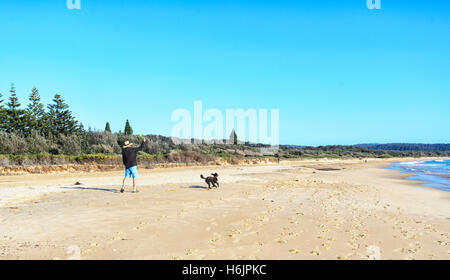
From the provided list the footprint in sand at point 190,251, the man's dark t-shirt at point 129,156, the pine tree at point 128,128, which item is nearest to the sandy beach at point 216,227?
the footprint in sand at point 190,251

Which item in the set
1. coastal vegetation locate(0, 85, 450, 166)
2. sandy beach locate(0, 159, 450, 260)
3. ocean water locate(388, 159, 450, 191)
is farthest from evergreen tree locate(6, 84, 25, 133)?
ocean water locate(388, 159, 450, 191)

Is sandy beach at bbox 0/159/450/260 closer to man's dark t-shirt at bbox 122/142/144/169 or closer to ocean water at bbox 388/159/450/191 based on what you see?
man's dark t-shirt at bbox 122/142/144/169

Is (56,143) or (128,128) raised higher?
(128,128)

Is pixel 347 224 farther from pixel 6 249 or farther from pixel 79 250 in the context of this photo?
pixel 6 249

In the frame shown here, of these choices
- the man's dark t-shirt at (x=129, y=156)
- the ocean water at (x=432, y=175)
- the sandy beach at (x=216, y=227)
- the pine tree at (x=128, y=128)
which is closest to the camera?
the sandy beach at (x=216, y=227)

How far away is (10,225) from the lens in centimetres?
552

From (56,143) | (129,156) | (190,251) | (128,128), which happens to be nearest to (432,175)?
(129,156)

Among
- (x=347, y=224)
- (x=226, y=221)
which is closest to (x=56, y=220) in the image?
(x=226, y=221)

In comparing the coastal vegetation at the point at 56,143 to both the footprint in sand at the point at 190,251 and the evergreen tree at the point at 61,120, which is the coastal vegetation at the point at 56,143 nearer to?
the evergreen tree at the point at 61,120

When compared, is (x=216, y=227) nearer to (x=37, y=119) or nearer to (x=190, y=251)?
(x=190, y=251)

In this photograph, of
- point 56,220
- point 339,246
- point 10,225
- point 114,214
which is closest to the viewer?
point 339,246

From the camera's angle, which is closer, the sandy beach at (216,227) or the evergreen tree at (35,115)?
the sandy beach at (216,227)

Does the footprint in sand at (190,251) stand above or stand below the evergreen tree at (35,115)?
below
